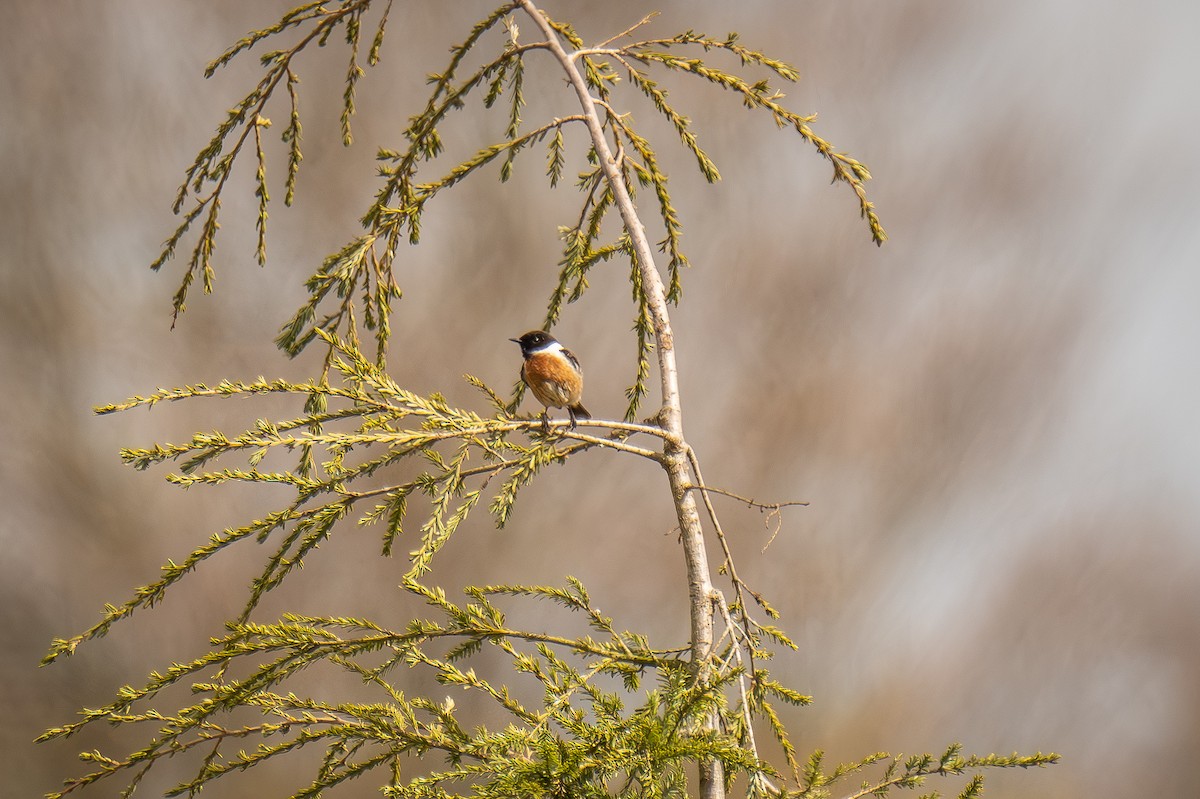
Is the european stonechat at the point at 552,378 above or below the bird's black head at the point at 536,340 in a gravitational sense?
below

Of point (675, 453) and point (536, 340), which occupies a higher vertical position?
point (536, 340)

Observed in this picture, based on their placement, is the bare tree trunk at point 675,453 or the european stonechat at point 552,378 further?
the european stonechat at point 552,378

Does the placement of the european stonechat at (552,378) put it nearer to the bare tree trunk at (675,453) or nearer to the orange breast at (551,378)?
the orange breast at (551,378)

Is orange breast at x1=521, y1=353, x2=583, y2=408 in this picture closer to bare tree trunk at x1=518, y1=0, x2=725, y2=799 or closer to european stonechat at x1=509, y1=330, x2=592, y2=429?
european stonechat at x1=509, y1=330, x2=592, y2=429

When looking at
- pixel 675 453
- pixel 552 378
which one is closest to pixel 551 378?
pixel 552 378

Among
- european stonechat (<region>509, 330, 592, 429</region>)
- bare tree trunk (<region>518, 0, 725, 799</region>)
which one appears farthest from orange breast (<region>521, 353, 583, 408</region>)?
bare tree trunk (<region>518, 0, 725, 799</region>)

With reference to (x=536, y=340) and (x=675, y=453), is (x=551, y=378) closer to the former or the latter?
(x=536, y=340)

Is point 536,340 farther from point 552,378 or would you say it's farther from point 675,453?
point 675,453

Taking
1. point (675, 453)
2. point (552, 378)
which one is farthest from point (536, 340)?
point (675, 453)

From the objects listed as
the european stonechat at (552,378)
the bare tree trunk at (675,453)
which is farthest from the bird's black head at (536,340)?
the bare tree trunk at (675,453)

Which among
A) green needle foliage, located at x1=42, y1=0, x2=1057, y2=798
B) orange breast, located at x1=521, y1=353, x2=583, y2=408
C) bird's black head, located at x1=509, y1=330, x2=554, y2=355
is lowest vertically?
green needle foliage, located at x1=42, y1=0, x2=1057, y2=798

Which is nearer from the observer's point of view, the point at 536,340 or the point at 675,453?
the point at 675,453

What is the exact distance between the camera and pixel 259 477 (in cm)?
66

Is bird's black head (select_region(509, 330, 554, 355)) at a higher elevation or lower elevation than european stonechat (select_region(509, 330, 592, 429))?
higher
